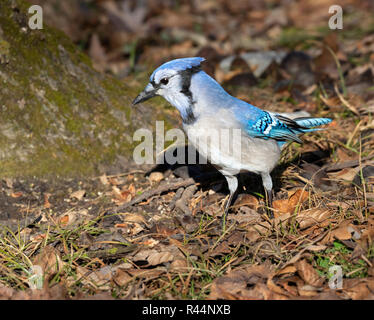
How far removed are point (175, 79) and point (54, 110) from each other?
48.2 inches

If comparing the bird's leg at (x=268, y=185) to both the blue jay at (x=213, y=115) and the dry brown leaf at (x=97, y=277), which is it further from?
the dry brown leaf at (x=97, y=277)

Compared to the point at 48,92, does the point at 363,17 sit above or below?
above

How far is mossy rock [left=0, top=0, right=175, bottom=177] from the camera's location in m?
3.71

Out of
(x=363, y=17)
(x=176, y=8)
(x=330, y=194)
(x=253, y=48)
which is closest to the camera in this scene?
(x=330, y=194)

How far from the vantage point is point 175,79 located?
3.19 metres

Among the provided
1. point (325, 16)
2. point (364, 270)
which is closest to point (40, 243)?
point (364, 270)

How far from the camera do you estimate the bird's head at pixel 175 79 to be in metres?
3.14

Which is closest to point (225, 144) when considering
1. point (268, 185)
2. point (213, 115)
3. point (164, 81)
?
point (213, 115)

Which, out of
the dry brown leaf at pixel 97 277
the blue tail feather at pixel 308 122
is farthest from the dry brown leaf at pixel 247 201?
the dry brown leaf at pixel 97 277

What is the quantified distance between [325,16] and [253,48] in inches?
63.9

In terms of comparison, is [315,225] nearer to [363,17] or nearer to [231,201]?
[231,201]

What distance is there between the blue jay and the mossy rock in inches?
32.4

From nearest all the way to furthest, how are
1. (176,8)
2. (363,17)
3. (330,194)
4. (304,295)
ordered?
(304,295)
(330,194)
(363,17)
(176,8)

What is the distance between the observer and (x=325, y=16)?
24.4 ft
